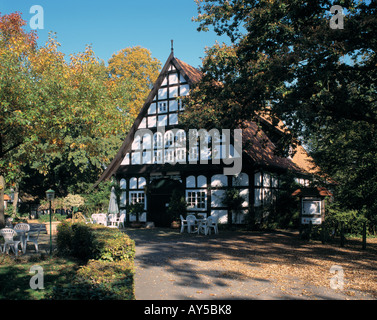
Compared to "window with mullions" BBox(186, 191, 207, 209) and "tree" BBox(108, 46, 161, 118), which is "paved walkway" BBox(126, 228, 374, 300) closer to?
"window with mullions" BBox(186, 191, 207, 209)

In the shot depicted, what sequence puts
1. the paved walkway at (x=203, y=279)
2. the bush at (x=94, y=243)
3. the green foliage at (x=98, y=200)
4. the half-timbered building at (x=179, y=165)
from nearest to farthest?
the paved walkway at (x=203, y=279), the bush at (x=94, y=243), the half-timbered building at (x=179, y=165), the green foliage at (x=98, y=200)

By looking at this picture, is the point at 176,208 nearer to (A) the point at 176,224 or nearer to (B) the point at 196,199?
(A) the point at 176,224

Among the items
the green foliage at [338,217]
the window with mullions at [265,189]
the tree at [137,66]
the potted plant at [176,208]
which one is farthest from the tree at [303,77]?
the tree at [137,66]

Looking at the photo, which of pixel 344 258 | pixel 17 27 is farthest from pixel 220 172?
pixel 17 27

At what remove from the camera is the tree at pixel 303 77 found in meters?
11.1

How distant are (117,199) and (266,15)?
54.3 feet

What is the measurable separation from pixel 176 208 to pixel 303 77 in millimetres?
11930

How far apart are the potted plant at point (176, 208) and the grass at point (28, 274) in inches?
407

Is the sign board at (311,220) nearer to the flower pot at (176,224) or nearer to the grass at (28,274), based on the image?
the flower pot at (176,224)

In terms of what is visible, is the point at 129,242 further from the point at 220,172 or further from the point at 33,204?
the point at 33,204

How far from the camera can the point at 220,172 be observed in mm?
21172

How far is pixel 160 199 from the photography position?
23375 mm

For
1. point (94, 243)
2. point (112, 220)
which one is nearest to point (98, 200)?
point (112, 220)

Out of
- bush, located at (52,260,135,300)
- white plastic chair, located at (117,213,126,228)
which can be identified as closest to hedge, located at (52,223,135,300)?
bush, located at (52,260,135,300)
